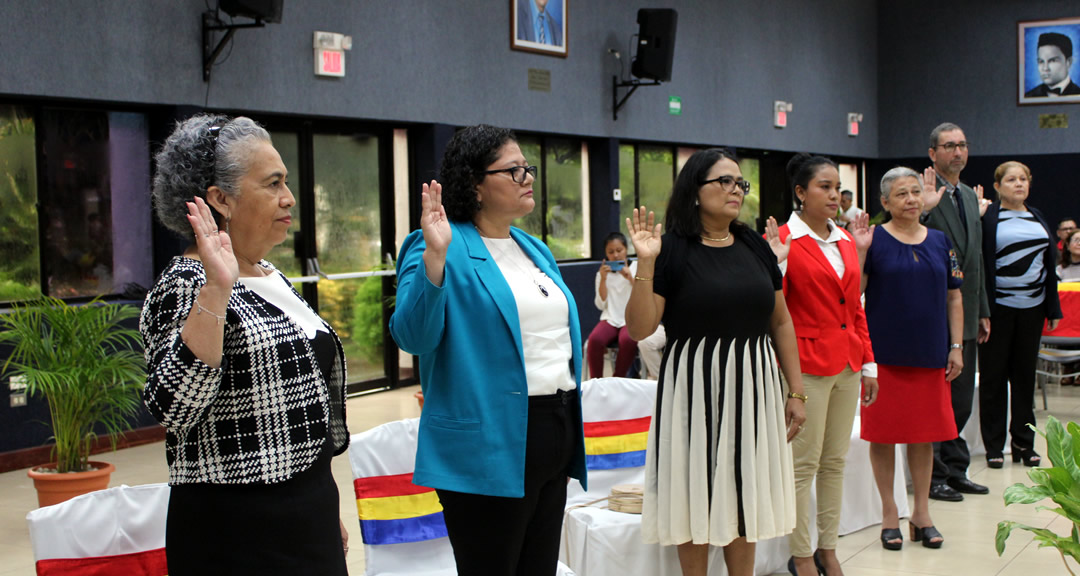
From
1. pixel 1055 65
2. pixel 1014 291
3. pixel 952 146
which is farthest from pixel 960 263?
pixel 1055 65

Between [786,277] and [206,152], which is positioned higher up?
[206,152]

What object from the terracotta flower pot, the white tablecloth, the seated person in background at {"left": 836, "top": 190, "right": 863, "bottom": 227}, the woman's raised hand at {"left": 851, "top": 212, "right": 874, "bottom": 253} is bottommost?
the terracotta flower pot

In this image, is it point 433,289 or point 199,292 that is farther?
point 433,289

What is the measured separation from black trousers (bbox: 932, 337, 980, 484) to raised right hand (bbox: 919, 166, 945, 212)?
0.80 m

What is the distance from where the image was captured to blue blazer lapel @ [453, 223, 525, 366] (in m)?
2.45

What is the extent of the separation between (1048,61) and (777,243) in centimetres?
1518

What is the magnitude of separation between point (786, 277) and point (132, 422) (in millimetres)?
4943

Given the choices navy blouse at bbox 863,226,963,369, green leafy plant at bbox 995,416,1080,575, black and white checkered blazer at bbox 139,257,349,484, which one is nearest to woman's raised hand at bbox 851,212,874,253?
navy blouse at bbox 863,226,963,369

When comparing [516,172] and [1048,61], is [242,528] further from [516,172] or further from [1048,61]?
[1048,61]

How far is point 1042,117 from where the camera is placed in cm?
1689

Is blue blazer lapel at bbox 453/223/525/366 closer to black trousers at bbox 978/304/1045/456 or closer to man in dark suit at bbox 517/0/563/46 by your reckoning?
black trousers at bbox 978/304/1045/456

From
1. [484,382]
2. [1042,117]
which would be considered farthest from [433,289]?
[1042,117]

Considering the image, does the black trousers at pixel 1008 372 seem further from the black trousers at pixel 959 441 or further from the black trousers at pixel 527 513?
the black trousers at pixel 527 513

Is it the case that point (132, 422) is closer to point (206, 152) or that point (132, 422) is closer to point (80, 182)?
point (80, 182)
